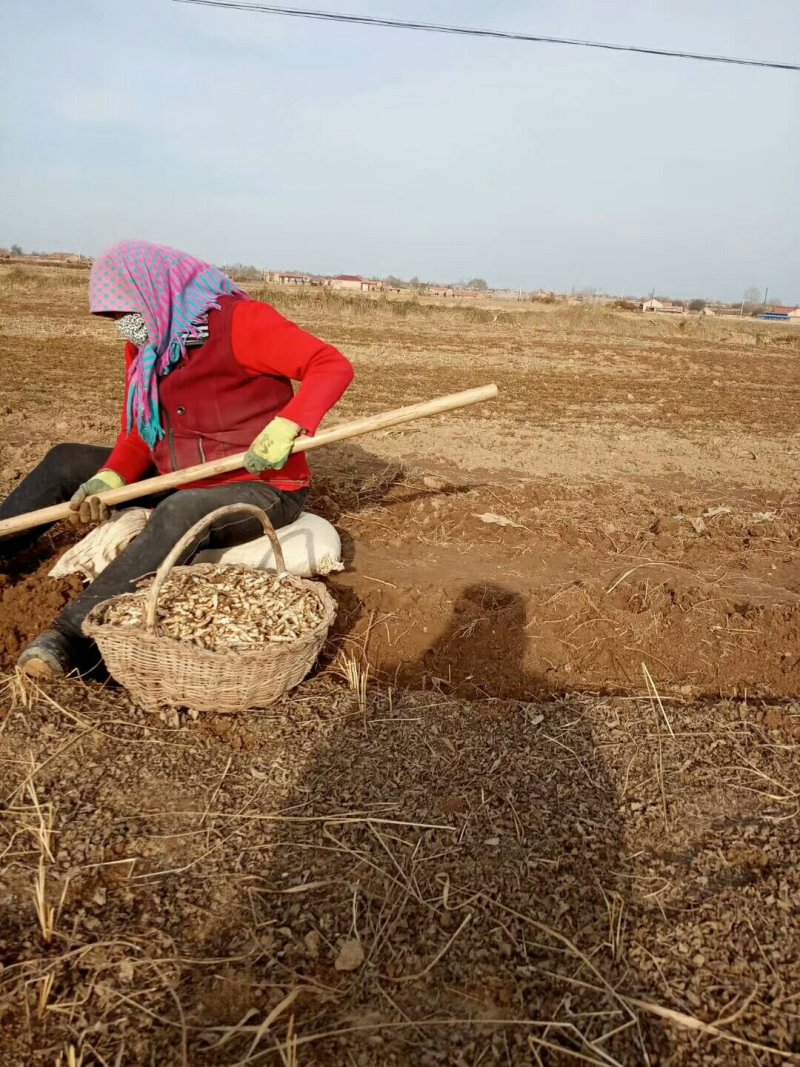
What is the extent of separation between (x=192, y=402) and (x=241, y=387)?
227 mm

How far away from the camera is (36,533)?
3.62 metres

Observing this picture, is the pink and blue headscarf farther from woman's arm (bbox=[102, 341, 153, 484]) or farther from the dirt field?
the dirt field

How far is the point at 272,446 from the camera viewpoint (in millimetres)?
3115

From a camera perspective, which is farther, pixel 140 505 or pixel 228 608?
pixel 140 505

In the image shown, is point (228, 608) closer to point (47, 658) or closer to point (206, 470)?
point (47, 658)

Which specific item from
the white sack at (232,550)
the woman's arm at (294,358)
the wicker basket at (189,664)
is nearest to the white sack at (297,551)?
the white sack at (232,550)

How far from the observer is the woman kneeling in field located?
3.00 m

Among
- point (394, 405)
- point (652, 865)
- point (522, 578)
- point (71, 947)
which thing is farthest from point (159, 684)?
point (394, 405)

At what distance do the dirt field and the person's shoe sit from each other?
8 cm

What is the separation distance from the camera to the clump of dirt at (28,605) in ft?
10.1

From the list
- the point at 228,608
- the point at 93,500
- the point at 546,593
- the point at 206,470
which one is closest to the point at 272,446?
the point at 206,470

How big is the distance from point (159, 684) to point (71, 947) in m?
0.94

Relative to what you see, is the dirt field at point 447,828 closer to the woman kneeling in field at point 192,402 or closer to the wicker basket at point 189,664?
the wicker basket at point 189,664

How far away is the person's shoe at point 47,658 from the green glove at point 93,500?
748 mm
